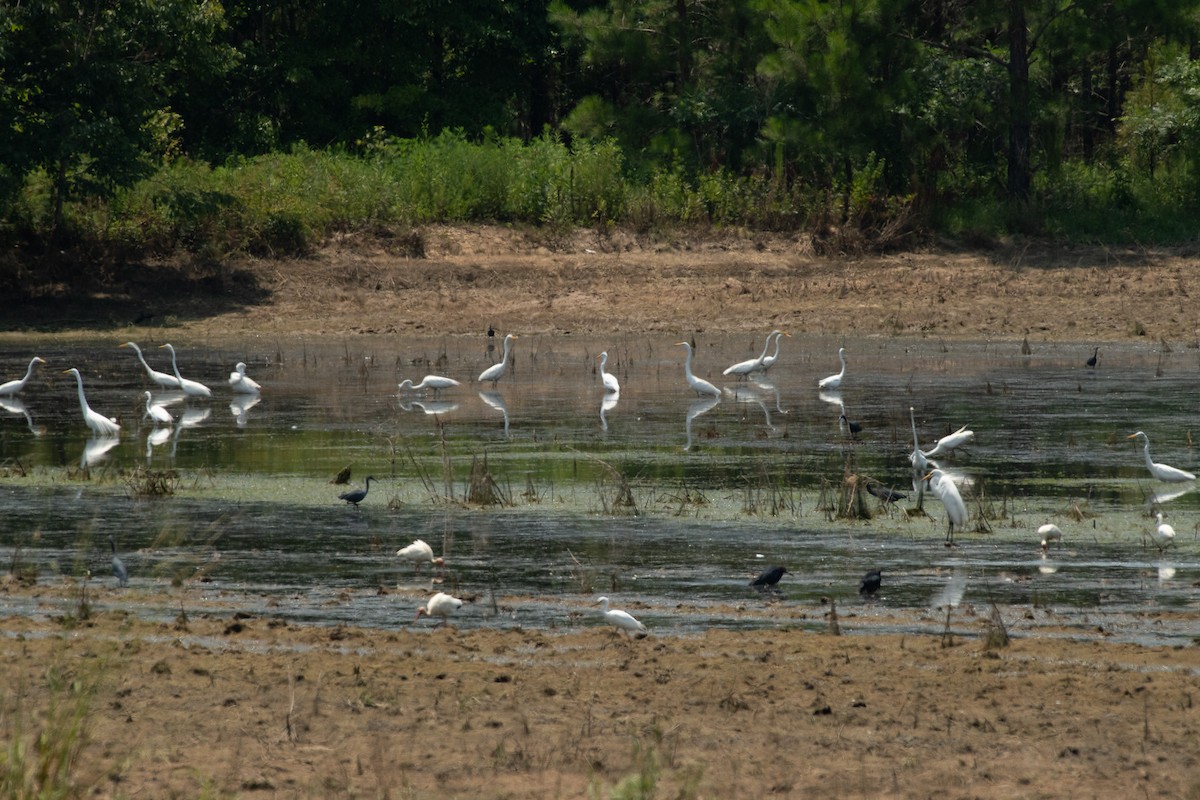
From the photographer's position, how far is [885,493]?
12.2 meters

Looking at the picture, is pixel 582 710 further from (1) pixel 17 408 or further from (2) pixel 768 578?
(1) pixel 17 408

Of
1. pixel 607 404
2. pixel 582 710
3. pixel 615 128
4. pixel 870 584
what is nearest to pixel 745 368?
pixel 607 404

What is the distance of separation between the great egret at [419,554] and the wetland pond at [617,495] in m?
0.12

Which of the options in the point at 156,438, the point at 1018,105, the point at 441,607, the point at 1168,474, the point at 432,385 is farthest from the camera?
the point at 1018,105

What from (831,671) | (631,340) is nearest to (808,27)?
(631,340)

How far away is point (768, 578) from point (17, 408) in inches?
468

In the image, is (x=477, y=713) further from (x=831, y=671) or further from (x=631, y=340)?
(x=631, y=340)

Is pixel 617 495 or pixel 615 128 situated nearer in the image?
pixel 617 495

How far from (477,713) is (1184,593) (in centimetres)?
470

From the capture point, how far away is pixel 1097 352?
2309 cm

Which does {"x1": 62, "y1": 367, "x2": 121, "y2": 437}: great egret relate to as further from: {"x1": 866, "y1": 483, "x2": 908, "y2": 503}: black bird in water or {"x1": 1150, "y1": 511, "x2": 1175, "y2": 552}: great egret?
{"x1": 1150, "y1": 511, "x2": 1175, "y2": 552}: great egret

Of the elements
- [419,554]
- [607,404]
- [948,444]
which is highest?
[419,554]

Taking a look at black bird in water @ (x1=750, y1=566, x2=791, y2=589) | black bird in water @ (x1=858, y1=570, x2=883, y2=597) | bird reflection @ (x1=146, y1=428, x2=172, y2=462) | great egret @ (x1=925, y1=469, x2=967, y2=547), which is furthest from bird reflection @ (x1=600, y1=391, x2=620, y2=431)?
black bird in water @ (x1=858, y1=570, x2=883, y2=597)

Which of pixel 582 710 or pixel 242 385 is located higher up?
pixel 582 710
